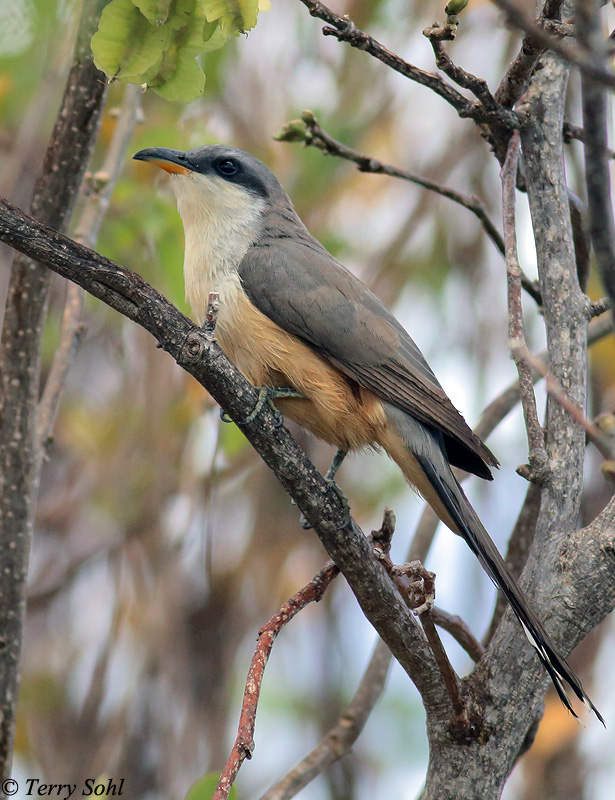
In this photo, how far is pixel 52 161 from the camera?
327 centimetres

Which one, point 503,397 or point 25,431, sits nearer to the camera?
point 25,431

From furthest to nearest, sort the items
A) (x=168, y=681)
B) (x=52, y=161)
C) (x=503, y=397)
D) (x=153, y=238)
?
1. (x=168, y=681)
2. (x=153, y=238)
3. (x=503, y=397)
4. (x=52, y=161)

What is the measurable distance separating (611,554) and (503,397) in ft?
5.30

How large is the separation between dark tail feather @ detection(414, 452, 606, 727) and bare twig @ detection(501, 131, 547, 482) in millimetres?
339

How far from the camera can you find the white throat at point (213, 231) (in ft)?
12.7

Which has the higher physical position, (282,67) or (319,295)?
(282,67)

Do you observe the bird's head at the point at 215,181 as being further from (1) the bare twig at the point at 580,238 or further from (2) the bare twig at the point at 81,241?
(1) the bare twig at the point at 580,238

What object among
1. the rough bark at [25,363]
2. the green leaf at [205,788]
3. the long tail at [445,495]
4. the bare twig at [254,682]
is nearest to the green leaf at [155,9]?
the rough bark at [25,363]

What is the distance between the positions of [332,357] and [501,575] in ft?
4.23

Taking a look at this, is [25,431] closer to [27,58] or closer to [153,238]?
[153,238]

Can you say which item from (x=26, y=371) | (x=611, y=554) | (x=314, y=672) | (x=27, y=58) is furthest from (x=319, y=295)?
(x=314, y=672)

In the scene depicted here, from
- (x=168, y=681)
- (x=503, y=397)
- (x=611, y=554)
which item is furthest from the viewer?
(x=168, y=681)

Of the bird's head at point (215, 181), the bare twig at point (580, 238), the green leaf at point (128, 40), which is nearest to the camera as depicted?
the green leaf at point (128, 40)

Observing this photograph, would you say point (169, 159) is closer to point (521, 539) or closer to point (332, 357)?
point (332, 357)
